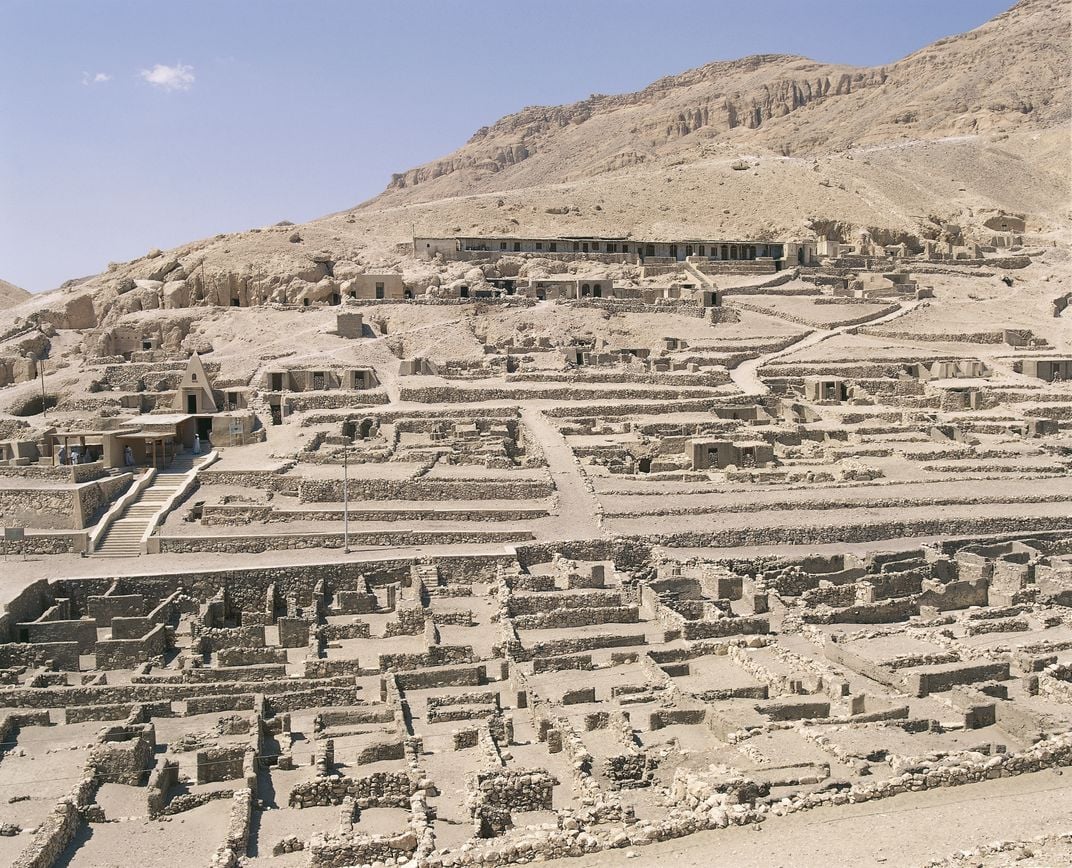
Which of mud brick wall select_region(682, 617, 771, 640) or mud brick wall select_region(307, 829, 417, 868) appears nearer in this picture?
mud brick wall select_region(307, 829, 417, 868)

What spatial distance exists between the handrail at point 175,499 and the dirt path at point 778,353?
842 inches

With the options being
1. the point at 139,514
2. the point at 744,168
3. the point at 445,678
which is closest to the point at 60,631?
the point at 139,514

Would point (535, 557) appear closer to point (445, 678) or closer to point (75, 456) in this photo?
point (445, 678)

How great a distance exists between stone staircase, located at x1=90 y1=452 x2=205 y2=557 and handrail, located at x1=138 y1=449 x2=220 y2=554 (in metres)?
0.11

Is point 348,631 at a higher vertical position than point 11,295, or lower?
lower

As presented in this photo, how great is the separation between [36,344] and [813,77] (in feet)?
439

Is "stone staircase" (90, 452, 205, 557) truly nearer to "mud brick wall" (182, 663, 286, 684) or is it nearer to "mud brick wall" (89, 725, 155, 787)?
"mud brick wall" (182, 663, 286, 684)

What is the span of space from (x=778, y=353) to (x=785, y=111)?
111 m

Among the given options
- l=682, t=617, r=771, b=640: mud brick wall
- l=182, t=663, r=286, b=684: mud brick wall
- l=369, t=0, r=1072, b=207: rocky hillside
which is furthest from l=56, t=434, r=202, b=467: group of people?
l=369, t=0, r=1072, b=207: rocky hillside

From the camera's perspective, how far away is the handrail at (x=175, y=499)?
2883 cm

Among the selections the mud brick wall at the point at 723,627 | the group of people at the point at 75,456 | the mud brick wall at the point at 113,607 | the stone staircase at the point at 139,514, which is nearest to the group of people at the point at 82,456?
the group of people at the point at 75,456

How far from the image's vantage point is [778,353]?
51656 millimetres

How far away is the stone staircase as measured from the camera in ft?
93.8

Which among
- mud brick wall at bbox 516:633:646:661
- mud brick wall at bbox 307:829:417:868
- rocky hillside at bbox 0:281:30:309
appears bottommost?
mud brick wall at bbox 516:633:646:661
